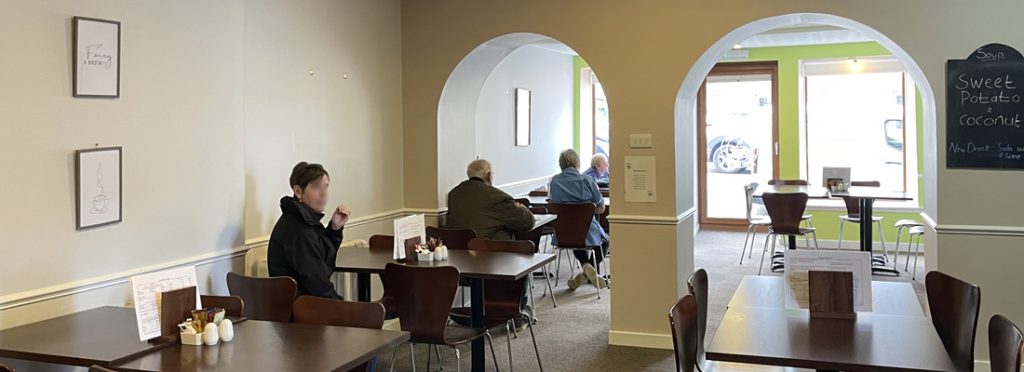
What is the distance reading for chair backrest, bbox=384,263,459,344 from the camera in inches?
139

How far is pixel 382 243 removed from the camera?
4.68 metres

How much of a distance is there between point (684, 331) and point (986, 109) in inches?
106

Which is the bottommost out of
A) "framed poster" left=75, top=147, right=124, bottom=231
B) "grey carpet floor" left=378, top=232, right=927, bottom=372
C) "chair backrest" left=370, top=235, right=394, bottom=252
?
"grey carpet floor" left=378, top=232, right=927, bottom=372

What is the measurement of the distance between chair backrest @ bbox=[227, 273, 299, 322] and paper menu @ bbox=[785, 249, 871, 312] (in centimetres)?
192

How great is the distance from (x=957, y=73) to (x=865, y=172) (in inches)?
229

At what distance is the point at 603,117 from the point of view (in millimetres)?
11688

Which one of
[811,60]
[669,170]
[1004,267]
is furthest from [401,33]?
[811,60]

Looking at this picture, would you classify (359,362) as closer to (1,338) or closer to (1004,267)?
(1,338)

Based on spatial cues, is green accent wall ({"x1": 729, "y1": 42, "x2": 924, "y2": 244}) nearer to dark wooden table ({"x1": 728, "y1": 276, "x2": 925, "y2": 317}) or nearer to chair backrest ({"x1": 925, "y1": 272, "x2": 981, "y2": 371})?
dark wooden table ({"x1": 728, "y1": 276, "x2": 925, "y2": 317})

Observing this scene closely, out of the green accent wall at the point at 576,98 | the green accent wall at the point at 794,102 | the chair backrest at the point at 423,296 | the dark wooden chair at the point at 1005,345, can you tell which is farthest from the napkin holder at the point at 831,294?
the green accent wall at the point at 576,98

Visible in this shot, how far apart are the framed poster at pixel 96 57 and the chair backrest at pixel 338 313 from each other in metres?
1.14

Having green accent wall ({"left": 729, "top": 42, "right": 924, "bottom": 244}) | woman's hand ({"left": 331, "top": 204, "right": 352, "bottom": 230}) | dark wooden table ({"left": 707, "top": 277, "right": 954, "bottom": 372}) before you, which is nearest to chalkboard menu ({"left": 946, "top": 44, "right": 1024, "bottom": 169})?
dark wooden table ({"left": 707, "top": 277, "right": 954, "bottom": 372})

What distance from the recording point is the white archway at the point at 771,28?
4578mm

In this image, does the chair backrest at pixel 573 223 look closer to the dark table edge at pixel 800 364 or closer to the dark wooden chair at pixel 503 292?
the dark wooden chair at pixel 503 292
